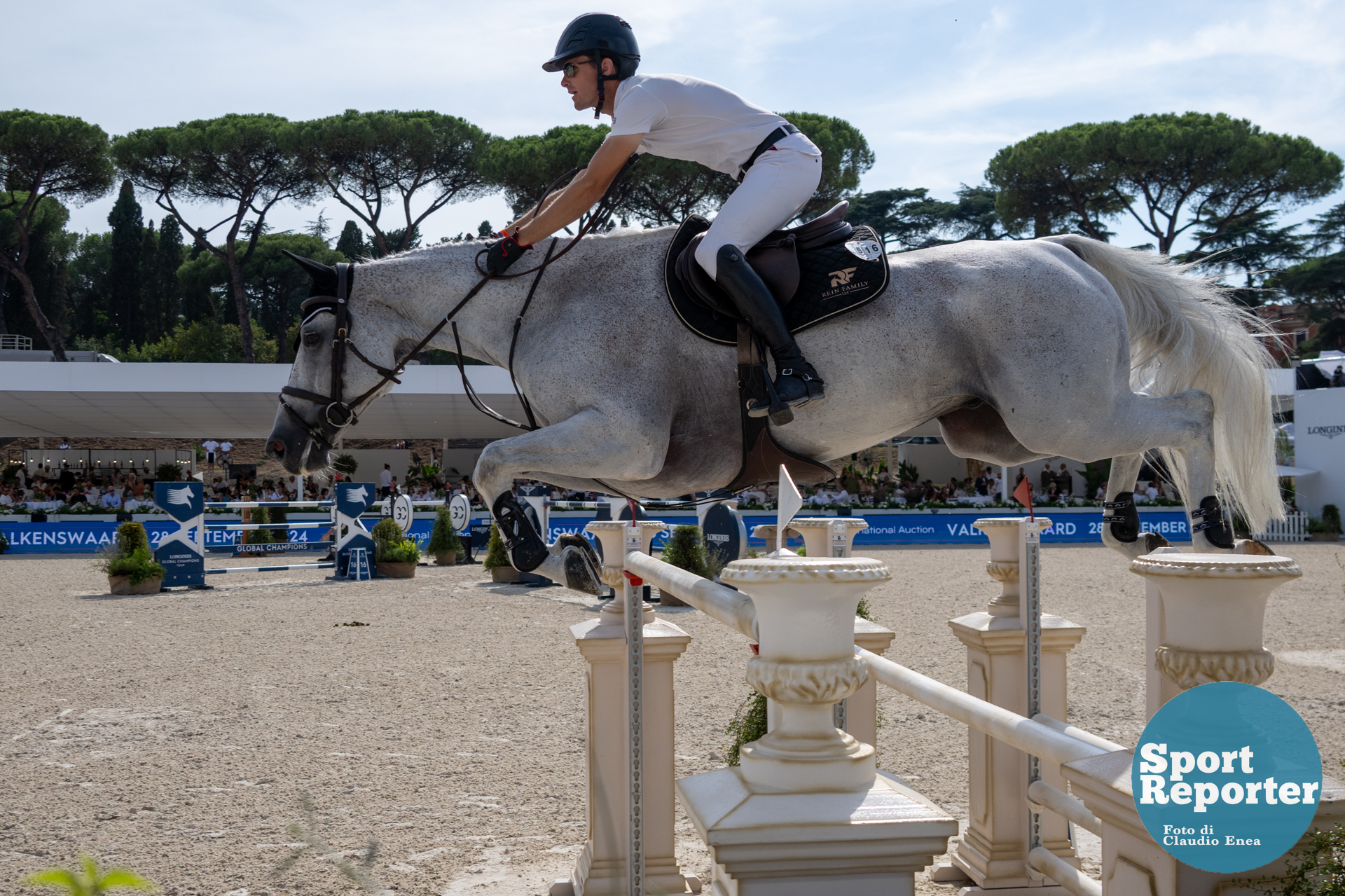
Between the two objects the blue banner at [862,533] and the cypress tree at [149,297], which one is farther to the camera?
the cypress tree at [149,297]

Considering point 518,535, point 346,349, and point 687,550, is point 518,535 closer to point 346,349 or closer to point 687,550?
point 346,349

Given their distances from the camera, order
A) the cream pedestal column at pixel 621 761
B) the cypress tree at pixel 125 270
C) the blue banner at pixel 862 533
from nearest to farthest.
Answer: the cream pedestal column at pixel 621 761 → the blue banner at pixel 862 533 → the cypress tree at pixel 125 270

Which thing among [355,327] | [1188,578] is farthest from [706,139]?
[1188,578]

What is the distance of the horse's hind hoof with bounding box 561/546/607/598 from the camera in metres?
2.29

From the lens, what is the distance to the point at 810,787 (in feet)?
3.44

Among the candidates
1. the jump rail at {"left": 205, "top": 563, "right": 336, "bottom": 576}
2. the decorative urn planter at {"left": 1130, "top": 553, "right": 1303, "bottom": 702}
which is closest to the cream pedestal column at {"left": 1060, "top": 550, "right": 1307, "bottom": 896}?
the decorative urn planter at {"left": 1130, "top": 553, "right": 1303, "bottom": 702}

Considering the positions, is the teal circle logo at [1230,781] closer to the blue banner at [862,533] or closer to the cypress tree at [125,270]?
the blue banner at [862,533]

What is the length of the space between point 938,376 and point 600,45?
1141mm

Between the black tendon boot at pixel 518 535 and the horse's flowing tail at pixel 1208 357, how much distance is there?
1533mm

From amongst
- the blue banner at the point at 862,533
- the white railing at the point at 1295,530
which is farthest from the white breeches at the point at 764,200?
the white railing at the point at 1295,530

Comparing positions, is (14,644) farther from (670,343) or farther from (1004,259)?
(1004,259)

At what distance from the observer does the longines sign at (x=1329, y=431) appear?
19.3 metres

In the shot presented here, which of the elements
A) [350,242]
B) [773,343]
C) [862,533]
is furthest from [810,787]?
[350,242]

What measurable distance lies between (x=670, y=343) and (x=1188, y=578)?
1.55 metres
